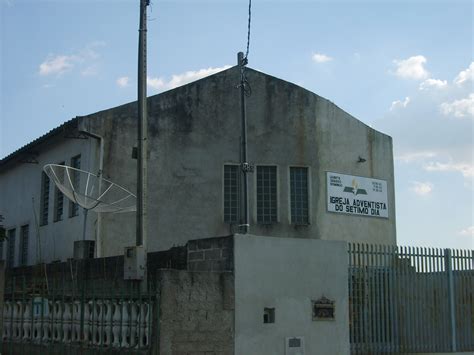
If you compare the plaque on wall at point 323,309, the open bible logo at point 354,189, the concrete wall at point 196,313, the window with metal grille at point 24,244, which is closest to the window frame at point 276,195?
the open bible logo at point 354,189

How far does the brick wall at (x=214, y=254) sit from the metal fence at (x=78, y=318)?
1.22 meters

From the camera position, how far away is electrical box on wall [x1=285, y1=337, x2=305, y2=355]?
40.9ft

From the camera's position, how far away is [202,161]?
23.5 m

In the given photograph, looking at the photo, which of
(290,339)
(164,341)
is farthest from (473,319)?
(164,341)

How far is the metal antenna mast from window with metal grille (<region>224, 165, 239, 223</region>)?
10.3 meters

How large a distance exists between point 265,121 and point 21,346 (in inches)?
519

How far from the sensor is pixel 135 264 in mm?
12398

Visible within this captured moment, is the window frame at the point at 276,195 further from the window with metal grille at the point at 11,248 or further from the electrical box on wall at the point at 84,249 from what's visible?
the window with metal grille at the point at 11,248

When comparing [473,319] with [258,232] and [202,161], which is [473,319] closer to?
[258,232]

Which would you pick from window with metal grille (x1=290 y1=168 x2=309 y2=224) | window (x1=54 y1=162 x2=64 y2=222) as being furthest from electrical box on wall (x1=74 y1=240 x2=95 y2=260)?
window with metal grille (x1=290 y1=168 x2=309 y2=224)

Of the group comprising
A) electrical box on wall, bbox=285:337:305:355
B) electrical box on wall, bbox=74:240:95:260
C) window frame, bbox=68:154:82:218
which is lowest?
electrical box on wall, bbox=285:337:305:355

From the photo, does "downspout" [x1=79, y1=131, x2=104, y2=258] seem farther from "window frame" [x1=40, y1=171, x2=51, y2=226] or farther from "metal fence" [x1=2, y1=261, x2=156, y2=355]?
"metal fence" [x1=2, y1=261, x2=156, y2=355]

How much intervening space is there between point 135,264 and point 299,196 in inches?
507

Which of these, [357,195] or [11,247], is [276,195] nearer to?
[357,195]
